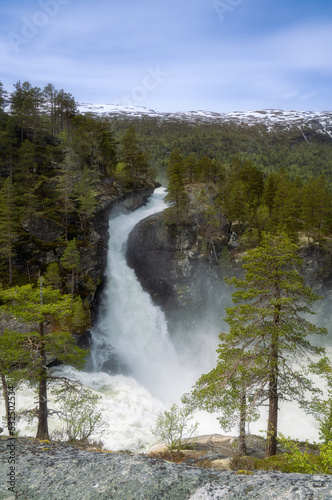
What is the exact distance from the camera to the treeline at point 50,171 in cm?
3168

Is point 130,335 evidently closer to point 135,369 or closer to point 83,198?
point 135,369

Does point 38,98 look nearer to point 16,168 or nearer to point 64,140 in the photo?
point 64,140

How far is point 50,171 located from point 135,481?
4468 cm

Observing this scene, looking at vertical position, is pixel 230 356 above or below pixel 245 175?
below

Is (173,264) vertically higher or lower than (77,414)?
higher

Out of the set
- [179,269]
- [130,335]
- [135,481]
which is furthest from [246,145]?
[135,481]

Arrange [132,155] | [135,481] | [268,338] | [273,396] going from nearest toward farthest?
[135,481]
[273,396]
[268,338]
[132,155]

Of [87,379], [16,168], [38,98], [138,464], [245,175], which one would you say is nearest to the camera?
[138,464]

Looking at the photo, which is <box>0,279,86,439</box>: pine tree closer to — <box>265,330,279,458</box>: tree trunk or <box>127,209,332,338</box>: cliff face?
<box>265,330,279,458</box>: tree trunk

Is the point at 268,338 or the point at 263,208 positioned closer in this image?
the point at 268,338

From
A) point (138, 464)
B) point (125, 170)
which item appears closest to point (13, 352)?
point (138, 464)

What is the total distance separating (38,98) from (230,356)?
173 ft

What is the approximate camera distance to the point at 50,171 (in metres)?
42.4

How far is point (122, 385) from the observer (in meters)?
26.1
